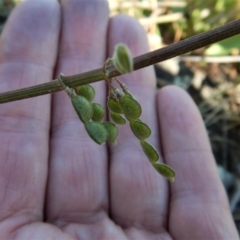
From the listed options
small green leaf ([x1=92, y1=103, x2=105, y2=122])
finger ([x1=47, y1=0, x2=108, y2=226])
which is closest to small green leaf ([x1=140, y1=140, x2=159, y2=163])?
small green leaf ([x1=92, y1=103, x2=105, y2=122])

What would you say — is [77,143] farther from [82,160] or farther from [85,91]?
[85,91]

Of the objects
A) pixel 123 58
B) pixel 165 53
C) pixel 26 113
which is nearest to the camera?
pixel 123 58

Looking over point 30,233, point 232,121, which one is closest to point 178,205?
point 30,233

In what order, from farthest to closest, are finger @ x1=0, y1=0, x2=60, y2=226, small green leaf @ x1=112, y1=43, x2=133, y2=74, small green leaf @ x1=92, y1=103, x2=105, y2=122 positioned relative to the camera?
finger @ x1=0, y1=0, x2=60, y2=226 → small green leaf @ x1=92, y1=103, x2=105, y2=122 → small green leaf @ x1=112, y1=43, x2=133, y2=74

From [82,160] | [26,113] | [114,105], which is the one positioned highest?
[26,113]

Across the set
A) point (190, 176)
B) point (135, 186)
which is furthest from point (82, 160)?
point (190, 176)

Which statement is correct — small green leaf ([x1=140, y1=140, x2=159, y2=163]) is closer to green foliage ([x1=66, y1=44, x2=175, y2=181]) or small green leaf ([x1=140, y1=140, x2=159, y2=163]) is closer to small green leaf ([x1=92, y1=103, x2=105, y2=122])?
green foliage ([x1=66, y1=44, x2=175, y2=181])

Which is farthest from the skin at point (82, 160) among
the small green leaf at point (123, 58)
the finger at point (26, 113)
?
the small green leaf at point (123, 58)
